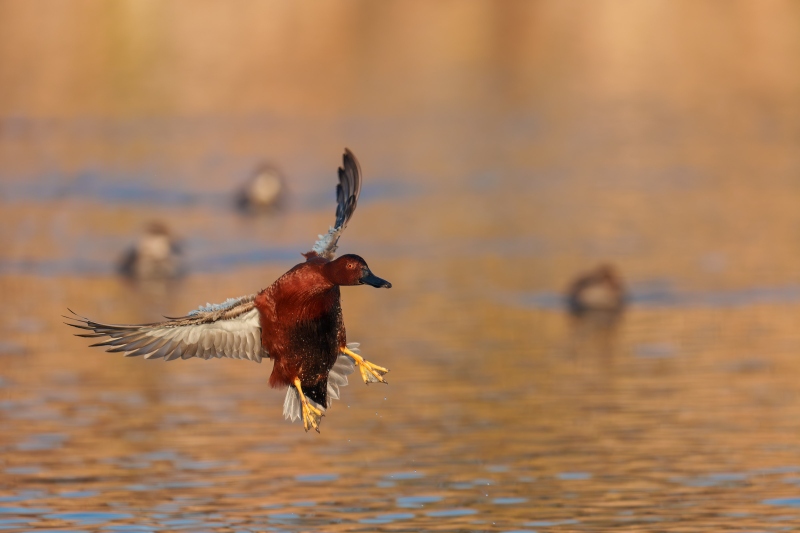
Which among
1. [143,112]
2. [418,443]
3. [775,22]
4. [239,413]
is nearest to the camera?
[418,443]

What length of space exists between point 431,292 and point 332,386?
10.3 metres

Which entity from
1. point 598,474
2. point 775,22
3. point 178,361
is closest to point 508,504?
point 598,474

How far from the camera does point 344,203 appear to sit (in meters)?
11.5

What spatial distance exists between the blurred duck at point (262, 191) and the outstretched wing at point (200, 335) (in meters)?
19.7

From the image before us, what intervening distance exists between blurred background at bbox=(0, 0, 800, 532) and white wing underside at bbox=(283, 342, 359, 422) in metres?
0.70

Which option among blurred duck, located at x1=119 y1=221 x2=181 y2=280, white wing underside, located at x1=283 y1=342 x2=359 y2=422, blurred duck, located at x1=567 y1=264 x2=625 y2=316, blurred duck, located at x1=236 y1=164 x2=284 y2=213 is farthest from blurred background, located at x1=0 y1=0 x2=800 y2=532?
white wing underside, located at x1=283 y1=342 x2=359 y2=422

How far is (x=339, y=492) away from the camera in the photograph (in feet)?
38.8

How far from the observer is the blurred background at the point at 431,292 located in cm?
1193

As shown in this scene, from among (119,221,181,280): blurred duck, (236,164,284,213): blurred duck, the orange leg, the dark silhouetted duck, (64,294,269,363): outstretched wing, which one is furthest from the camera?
(236,164,284,213): blurred duck

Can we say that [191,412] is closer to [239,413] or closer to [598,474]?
[239,413]

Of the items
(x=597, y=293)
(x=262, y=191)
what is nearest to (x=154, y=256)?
(x=597, y=293)

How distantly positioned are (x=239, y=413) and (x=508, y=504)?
13.7ft

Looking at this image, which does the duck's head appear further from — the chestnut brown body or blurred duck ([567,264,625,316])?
blurred duck ([567,264,625,316])

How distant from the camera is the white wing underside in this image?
11336 mm
